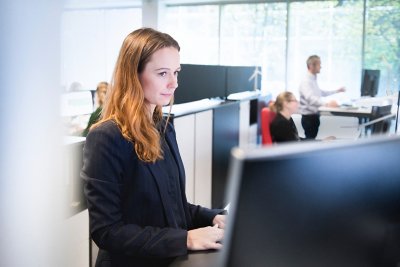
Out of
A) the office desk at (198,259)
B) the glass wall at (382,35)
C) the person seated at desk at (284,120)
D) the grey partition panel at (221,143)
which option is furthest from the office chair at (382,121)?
the glass wall at (382,35)

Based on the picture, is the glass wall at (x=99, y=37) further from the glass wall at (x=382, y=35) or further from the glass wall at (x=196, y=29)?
the glass wall at (x=382, y=35)

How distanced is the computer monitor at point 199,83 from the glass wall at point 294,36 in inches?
151

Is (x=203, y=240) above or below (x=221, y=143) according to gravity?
above

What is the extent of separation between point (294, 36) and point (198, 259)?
7107 mm

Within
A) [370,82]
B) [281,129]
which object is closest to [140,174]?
[281,129]

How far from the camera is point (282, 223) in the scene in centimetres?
58

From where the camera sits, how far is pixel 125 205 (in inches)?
42.2

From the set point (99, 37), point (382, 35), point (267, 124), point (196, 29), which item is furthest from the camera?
point (99, 37)

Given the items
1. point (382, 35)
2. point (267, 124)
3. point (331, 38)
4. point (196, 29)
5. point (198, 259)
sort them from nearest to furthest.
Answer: point (198, 259) → point (267, 124) → point (382, 35) → point (331, 38) → point (196, 29)

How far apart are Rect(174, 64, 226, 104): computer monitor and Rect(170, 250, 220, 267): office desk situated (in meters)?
2.13

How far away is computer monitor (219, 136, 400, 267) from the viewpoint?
54 cm

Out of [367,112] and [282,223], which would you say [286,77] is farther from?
[282,223]

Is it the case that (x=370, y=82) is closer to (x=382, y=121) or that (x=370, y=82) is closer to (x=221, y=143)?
(x=221, y=143)

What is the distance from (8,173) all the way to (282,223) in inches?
42.2
